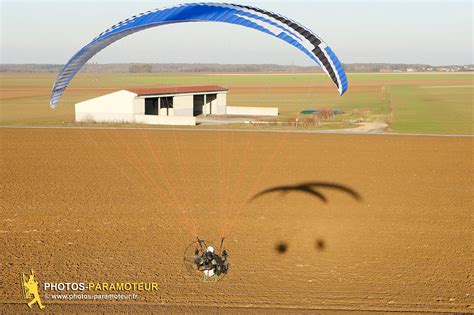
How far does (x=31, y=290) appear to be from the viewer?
1255 centimetres

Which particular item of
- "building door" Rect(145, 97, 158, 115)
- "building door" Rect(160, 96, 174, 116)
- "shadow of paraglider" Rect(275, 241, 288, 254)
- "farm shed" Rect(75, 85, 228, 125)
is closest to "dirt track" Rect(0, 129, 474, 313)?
"shadow of paraglider" Rect(275, 241, 288, 254)

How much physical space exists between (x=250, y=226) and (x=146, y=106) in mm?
40294

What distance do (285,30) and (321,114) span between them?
49.5 meters

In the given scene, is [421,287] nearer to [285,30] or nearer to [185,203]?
[285,30]

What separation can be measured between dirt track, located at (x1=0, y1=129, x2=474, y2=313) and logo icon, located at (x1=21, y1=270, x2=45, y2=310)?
0.67ft

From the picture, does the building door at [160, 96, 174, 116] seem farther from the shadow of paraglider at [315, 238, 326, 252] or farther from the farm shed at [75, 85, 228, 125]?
the shadow of paraglider at [315, 238, 326, 252]

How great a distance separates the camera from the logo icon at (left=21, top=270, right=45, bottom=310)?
1227cm

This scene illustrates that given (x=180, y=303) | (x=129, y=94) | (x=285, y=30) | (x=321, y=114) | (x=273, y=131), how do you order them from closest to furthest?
(x=285, y=30) → (x=180, y=303) → (x=273, y=131) → (x=129, y=94) → (x=321, y=114)

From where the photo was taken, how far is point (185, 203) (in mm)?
21609

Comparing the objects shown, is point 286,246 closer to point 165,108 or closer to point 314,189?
point 314,189

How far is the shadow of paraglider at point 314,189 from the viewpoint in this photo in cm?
2328

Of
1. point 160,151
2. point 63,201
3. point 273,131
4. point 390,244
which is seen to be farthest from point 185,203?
point 273,131

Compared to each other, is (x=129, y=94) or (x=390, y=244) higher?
(x=129, y=94)

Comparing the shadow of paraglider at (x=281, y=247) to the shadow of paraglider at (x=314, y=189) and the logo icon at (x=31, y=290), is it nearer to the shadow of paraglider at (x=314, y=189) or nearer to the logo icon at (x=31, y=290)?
the shadow of paraglider at (x=314, y=189)
